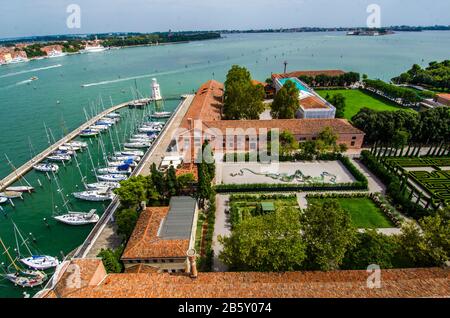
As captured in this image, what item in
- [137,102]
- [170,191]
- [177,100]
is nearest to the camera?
[170,191]

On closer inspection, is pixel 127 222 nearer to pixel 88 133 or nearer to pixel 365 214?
pixel 365 214

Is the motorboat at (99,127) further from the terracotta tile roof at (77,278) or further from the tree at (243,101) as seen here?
the terracotta tile roof at (77,278)

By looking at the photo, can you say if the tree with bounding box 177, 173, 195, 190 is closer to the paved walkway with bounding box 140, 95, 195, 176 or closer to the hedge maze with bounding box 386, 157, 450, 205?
the paved walkway with bounding box 140, 95, 195, 176

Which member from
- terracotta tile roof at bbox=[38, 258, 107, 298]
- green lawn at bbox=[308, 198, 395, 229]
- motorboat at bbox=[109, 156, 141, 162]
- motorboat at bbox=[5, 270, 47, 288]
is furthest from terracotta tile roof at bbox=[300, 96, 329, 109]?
motorboat at bbox=[5, 270, 47, 288]
